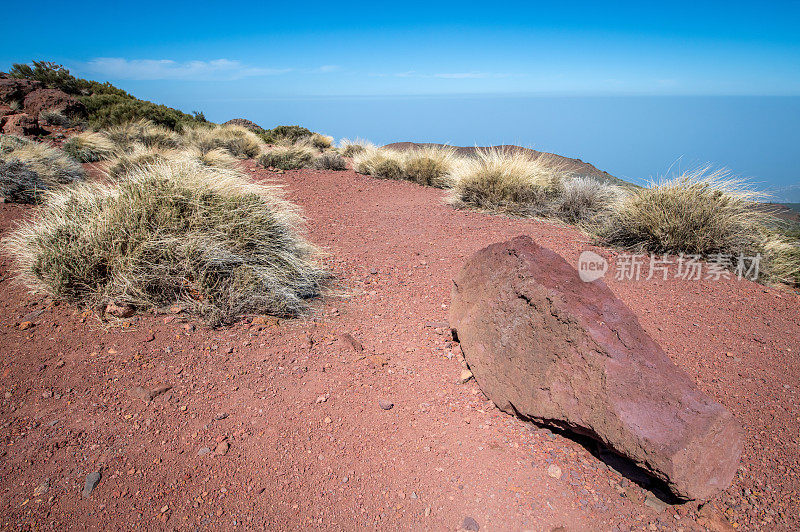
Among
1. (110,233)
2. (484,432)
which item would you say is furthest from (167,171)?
(484,432)

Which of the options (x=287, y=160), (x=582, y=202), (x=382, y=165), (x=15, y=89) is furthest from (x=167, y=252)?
(x=15, y=89)

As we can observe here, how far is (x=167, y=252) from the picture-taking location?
3258mm

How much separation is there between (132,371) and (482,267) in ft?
7.64

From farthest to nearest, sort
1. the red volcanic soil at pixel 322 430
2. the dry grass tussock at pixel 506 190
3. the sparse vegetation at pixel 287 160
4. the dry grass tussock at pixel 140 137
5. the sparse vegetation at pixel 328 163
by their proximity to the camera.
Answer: the sparse vegetation at pixel 328 163
the dry grass tussock at pixel 140 137
the sparse vegetation at pixel 287 160
the dry grass tussock at pixel 506 190
the red volcanic soil at pixel 322 430

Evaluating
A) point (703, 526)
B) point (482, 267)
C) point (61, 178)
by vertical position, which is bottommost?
point (61, 178)

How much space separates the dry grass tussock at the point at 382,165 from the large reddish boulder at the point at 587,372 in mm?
7464

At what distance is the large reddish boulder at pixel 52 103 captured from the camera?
12836 mm

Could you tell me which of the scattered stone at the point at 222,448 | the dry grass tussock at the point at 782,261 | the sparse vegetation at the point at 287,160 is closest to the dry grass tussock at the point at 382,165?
the sparse vegetation at the point at 287,160

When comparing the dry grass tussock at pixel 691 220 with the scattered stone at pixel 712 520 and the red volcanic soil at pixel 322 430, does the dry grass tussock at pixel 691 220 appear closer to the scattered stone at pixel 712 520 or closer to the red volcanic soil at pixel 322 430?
the red volcanic soil at pixel 322 430

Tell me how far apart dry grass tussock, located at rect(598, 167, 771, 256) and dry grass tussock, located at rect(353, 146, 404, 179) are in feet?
17.8

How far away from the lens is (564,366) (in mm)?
2232

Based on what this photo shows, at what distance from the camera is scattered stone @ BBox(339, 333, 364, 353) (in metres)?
3.15

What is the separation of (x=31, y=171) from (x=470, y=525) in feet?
24.7

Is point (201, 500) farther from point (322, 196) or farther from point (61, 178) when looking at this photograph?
point (61, 178)
